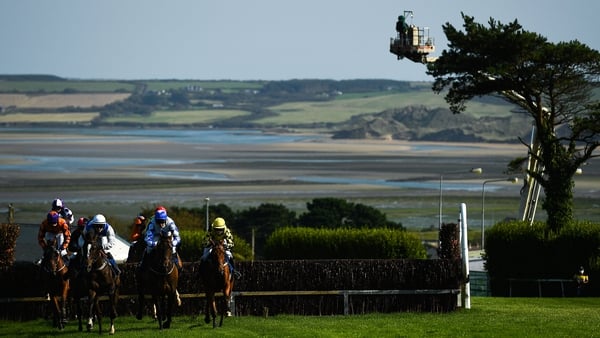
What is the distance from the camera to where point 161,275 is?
26.6 meters

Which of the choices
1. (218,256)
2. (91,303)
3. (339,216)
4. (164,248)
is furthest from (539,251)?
(339,216)

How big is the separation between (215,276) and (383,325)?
3.37 m

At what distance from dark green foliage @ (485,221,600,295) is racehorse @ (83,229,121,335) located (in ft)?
65.9

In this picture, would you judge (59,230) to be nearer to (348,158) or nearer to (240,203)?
(240,203)

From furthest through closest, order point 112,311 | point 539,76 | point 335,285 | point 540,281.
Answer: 1. point 539,76
2. point 540,281
3. point 335,285
4. point 112,311

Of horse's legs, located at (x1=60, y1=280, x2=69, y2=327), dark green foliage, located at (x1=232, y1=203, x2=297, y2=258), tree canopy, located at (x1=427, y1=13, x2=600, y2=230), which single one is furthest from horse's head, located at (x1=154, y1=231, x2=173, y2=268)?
dark green foliage, located at (x1=232, y1=203, x2=297, y2=258)

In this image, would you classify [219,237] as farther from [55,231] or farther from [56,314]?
[56,314]

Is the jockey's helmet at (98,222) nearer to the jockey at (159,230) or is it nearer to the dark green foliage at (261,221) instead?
the jockey at (159,230)

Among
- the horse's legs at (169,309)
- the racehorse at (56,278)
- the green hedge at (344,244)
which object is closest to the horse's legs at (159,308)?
the horse's legs at (169,309)

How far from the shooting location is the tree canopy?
166ft

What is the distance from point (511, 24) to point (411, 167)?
121471 millimetres

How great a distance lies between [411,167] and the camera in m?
173

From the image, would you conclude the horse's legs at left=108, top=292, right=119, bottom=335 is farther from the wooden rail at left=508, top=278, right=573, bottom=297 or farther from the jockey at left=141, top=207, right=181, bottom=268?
the wooden rail at left=508, top=278, right=573, bottom=297

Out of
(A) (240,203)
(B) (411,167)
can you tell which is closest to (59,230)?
(A) (240,203)
